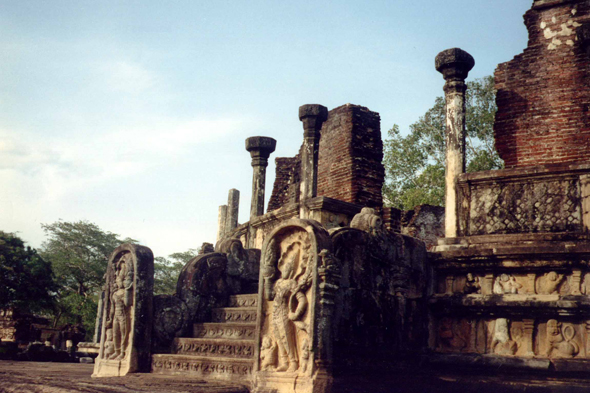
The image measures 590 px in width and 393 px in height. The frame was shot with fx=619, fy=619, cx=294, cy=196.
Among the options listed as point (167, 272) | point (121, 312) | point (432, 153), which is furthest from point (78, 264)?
point (121, 312)

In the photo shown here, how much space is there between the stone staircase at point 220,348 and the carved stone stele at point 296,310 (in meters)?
0.55

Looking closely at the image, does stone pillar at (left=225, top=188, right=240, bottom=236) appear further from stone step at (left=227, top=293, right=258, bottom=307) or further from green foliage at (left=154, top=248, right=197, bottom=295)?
green foliage at (left=154, top=248, right=197, bottom=295)

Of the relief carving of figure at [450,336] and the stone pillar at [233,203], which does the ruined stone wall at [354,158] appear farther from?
the relief carving of figure at [450,336]

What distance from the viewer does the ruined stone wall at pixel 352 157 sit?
42.8 feet

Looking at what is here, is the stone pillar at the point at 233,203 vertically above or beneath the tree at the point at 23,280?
above

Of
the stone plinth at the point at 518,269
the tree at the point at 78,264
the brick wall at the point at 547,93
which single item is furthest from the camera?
the tree at the point at 78,264

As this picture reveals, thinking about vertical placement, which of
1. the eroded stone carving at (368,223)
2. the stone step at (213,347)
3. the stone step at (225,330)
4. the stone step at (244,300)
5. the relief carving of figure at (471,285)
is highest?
the eroded stone carving at (368,223)

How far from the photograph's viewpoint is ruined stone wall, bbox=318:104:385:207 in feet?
42.8

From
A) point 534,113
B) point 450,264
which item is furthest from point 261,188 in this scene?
point 450,264

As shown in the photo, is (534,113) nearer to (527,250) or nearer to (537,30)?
(537,30)

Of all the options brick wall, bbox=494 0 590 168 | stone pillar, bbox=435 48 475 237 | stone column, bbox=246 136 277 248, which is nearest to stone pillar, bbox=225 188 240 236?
stone column, bbox=246 136 277 248

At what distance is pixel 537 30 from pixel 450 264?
14.6ft

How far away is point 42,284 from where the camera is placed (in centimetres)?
2092

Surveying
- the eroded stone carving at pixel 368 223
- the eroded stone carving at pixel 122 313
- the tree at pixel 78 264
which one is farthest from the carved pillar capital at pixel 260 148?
the tree at pixel 78 264
